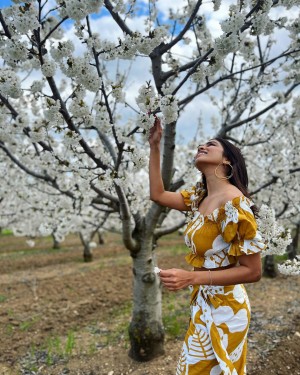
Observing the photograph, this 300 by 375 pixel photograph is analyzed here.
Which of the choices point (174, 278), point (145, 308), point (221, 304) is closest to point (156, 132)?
point (174, 278)

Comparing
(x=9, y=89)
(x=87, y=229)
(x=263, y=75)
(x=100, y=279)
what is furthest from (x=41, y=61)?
(x=87, y=229)

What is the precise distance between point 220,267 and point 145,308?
2335 millimetres

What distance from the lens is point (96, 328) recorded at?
6180mm

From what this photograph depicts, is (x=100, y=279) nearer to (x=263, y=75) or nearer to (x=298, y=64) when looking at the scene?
(x=263, y=75)

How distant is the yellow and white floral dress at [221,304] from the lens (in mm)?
2146

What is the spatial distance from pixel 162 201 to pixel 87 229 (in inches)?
439

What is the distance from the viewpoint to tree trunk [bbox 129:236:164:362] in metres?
4.37

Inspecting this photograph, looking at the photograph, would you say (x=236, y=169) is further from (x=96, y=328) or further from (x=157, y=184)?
(x=96, y=328)

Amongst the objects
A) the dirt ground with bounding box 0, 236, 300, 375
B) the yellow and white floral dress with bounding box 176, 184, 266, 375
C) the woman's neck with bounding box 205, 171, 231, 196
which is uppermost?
the woman's neck with bounding box 205, 171, 231, 196

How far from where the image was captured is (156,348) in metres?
4.47

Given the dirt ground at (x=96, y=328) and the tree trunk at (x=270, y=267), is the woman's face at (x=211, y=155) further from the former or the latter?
the tree trunk at (x=270, y=267)

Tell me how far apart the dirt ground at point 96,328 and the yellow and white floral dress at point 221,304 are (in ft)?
6.53

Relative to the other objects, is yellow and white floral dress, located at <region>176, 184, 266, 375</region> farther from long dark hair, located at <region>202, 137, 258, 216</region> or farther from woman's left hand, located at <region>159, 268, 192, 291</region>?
woman's left hand, located at <region>159, 268, 192, 291</region>

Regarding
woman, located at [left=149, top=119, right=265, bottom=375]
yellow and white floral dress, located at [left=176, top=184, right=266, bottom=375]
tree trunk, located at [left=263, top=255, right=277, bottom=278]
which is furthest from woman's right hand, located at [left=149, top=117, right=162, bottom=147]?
tree trunk, located at [left=263, top=255, right=277, bottom=278]
